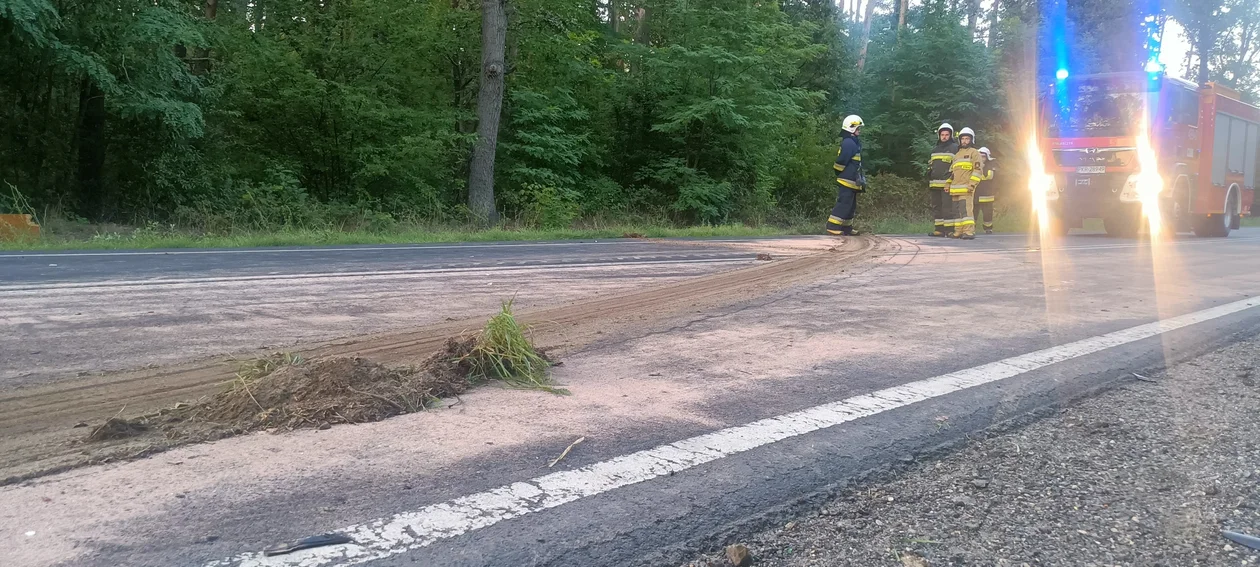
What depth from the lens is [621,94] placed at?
827 inches

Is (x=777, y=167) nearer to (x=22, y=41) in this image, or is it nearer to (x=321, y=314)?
(x=22, y=41)

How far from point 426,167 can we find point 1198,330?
1487 cm

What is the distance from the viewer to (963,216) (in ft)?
48.2

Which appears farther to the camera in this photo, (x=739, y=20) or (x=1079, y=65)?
(x=1079, y=65)

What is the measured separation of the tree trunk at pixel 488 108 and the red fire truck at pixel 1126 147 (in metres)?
11.7

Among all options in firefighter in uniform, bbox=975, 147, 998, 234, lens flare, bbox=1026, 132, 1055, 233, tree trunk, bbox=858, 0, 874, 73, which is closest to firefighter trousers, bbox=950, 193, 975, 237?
firefighter in uniform, bbox=975, 147, 998, 234

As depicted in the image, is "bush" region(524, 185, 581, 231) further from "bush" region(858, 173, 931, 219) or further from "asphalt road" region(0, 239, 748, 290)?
"bush" region(858, 173, 931, 219)

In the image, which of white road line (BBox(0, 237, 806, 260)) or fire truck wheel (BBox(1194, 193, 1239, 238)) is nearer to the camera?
white road line (BBox(0, 237, 806, 260))

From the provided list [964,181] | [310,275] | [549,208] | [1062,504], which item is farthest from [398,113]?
[1062,504]

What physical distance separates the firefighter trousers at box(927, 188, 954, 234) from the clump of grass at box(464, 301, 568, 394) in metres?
12.5

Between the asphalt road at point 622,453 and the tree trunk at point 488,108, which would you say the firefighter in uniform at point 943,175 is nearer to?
the tree trunk at point 488,108

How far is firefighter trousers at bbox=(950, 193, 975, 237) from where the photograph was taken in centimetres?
1455

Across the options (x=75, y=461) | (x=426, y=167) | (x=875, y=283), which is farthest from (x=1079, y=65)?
(x=75, y=461)

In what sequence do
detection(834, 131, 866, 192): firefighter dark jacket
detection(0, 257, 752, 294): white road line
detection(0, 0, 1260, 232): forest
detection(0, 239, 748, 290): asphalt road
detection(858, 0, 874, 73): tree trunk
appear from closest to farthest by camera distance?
detection(0, 257, 752, 294): white road line < detection(0, 239, 748, 290): asphalt road < detection(834, 131, 866, 192): firefighter dark jacket < detection(0, 0, 1260, 232): forest < detection(858, 0, 874, 73): tree trunk
